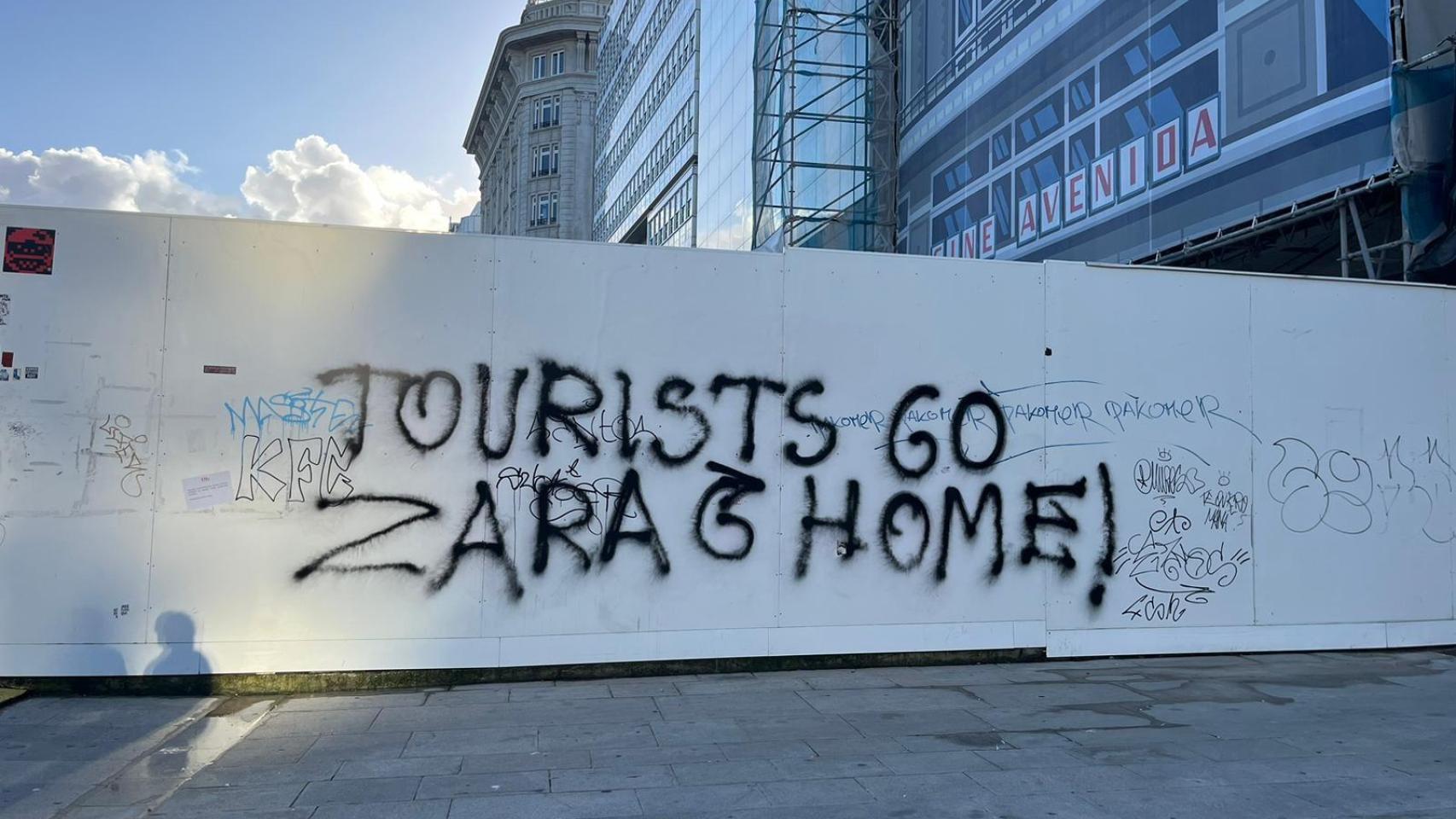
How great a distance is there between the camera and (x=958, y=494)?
26.4 feet

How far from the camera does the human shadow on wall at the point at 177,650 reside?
6.94 m

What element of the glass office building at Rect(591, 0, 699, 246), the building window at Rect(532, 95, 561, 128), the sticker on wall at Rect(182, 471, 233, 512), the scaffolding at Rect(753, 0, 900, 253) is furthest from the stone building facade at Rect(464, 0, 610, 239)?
the sticker on wall at Rect(182, 471, 233, 512)

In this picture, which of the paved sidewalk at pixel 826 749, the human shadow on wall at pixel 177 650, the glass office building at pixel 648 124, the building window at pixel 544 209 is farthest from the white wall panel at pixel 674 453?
the building window at pixel 544 209

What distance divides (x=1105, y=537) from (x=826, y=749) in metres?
3.54

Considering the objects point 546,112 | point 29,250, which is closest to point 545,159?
point 546,112

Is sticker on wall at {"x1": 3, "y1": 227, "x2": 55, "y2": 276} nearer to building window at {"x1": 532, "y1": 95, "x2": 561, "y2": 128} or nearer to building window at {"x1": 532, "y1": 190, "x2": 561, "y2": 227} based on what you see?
building window at {"x1": 532, "y1": 190, "x2": 561, "y2": 227}

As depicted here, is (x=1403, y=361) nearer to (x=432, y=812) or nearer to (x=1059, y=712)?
(x=1059, y=712)

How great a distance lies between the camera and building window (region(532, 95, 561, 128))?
6838 cm

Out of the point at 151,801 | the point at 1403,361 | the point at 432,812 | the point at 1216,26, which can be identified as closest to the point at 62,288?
the point at 151,801

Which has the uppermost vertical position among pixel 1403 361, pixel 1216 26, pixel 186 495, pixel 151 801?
pixel 1216 26

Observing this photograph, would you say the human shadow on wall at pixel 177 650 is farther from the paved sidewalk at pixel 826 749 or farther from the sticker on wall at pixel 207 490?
the sticker on wall at pixel 207 490

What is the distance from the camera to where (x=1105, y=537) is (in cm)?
823

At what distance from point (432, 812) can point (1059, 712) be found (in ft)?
12.8

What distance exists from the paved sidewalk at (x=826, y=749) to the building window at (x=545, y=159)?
214ft
